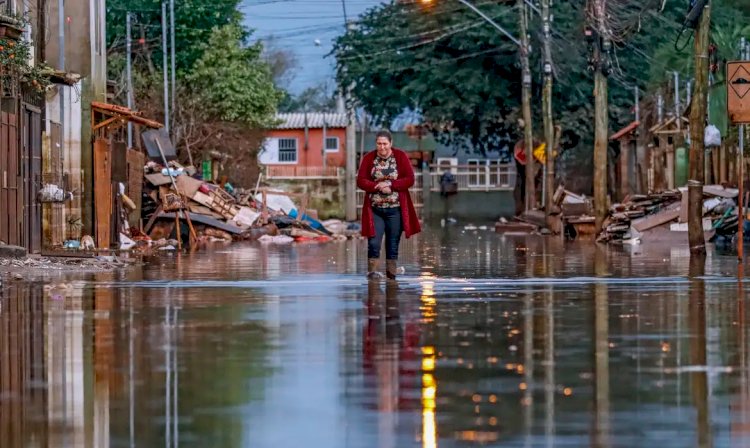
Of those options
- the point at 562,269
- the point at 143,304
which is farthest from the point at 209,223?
the point at 143,304

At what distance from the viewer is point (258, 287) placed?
811 inches

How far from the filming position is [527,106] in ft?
206

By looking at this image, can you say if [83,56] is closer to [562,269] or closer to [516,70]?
[562,269]

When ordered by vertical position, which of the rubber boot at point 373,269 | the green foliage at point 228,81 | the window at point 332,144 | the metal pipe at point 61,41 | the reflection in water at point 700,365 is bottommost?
the reflection in water at point 700,365

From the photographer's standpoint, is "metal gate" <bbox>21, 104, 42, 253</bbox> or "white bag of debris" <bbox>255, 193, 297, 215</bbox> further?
"white bag of debris" <bbox>255, 193, 297, 215</bbox>

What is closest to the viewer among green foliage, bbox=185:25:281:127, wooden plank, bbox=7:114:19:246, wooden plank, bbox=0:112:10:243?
wooden plank, bbox=0:112:10:243

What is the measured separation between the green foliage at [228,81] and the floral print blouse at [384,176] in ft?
154

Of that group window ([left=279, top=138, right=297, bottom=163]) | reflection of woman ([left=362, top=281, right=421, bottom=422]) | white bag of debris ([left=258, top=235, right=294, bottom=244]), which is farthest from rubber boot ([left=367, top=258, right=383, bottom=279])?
window ([left=279, top=138, right=297, bottom=163])

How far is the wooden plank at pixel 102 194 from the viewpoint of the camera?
1451 inches

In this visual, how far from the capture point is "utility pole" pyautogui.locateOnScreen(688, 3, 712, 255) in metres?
30.2

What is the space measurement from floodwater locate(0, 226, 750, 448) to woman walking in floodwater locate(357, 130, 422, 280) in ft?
2.24

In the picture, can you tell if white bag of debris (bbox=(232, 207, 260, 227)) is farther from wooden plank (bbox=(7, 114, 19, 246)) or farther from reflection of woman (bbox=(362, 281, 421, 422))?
reflection of woman (bbox=(362, 281, 421, 422))

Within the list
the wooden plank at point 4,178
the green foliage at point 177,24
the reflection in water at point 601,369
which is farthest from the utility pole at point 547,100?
the reflection in water at point 601,369

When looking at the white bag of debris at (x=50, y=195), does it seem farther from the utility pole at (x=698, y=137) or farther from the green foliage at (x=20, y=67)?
the utility pole at (x=698, y=137)
